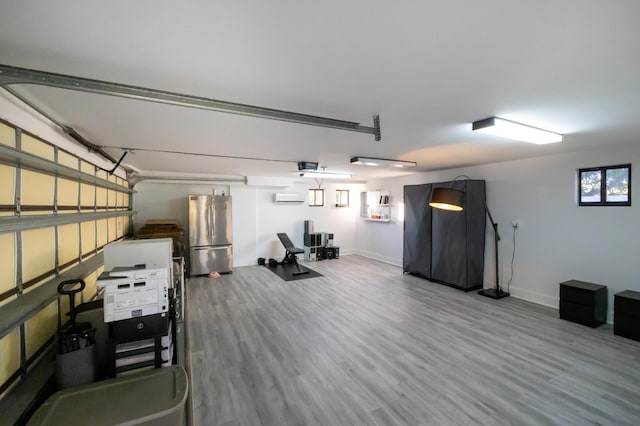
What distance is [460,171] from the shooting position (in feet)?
18.2

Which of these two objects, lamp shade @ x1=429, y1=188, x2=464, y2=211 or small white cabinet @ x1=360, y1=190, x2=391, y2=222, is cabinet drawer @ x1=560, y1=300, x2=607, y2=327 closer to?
lamp shade @ x1=429, y1=188, x2=464, y2=211

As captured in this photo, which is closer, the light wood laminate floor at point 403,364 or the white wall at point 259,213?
the light wood laminate floor at point 403,364

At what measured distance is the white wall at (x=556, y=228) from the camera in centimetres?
357

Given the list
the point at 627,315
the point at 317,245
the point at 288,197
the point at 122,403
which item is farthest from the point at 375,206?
the point at 122,403

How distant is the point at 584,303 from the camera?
3.54 meters

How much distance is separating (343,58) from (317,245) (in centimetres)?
667

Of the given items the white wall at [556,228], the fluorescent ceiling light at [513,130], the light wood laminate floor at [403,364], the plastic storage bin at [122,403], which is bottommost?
the light wood laminate floor at [403,364]

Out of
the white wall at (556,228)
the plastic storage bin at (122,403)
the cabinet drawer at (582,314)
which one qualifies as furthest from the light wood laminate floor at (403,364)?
the plastic storage bin at (122,403)

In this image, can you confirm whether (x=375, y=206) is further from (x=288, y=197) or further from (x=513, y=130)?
(x=513, y=130)

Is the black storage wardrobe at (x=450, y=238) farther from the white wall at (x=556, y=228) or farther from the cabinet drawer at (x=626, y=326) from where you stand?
the cabinet drawer at (x=626, y=326)

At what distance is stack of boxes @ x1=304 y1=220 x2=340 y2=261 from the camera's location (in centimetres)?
775

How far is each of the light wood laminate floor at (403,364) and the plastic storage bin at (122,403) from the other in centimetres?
75

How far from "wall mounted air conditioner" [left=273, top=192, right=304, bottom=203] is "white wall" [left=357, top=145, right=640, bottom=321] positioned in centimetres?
432

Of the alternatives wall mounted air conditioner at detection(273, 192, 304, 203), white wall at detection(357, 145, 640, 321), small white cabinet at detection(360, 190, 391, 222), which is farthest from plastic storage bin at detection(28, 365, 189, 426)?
small white cabinet at detection(360, 190, 391, 222)
